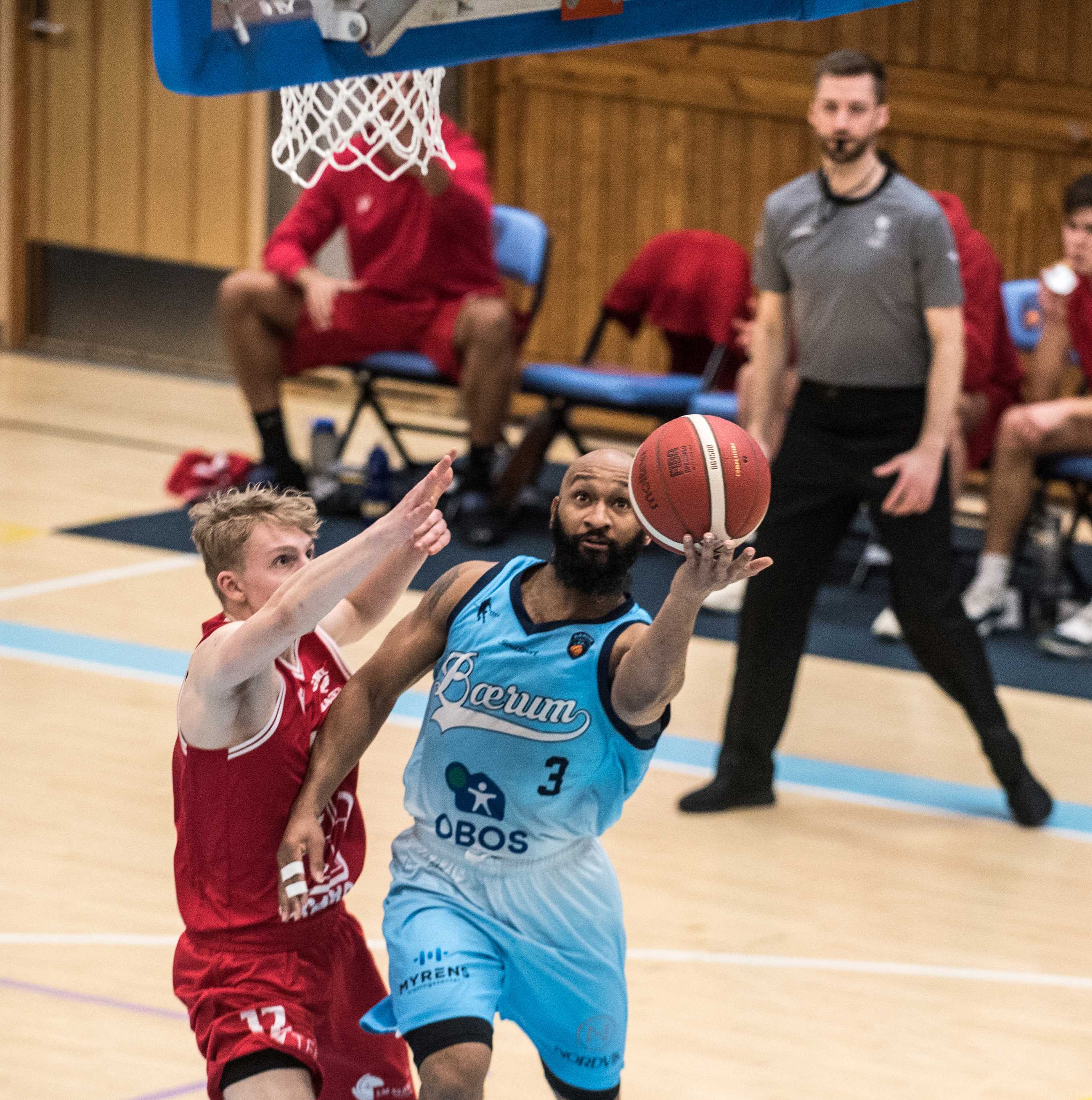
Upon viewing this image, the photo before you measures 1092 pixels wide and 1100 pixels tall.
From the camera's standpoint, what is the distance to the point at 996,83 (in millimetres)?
10289

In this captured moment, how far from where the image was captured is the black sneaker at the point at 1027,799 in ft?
18.9

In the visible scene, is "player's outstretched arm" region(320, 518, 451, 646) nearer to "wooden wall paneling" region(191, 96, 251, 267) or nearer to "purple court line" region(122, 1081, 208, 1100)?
"purple court line" region(122, 1081, 208, 1100)

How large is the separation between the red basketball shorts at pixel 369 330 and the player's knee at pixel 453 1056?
609 centimetres

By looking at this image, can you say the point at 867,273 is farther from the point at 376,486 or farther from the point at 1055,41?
the point at 1055,41

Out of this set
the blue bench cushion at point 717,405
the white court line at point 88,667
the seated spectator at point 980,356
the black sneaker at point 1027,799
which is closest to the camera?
the black sneaker at point 1027,799

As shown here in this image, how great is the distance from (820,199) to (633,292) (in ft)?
13.3

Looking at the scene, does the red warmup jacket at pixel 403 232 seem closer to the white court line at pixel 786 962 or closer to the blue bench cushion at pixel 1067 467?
the blue bench cushion at pixel 1067 467

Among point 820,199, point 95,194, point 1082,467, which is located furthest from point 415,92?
point 95,194

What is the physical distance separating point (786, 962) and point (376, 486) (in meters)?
4.68

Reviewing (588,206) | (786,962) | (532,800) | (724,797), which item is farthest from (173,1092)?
(588,206)

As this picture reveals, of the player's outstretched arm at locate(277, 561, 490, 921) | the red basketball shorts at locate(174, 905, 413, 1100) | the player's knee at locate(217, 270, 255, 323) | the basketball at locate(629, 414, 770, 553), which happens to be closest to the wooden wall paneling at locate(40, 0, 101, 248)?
the player's knee at locate(217, 270, 255, 323)

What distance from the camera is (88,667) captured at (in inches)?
269

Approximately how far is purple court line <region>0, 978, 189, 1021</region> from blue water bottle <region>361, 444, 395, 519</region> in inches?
188

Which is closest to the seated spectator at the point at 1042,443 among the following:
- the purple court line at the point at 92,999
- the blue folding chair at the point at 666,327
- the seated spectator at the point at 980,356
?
the seated spectator at the point at 980,356
